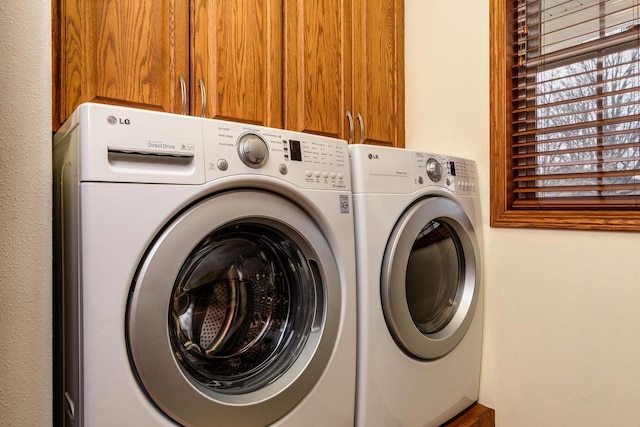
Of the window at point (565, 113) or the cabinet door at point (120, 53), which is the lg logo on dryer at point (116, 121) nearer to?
the cabinet door at point (120, 53)

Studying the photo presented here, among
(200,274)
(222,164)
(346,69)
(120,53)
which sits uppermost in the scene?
(346,69)

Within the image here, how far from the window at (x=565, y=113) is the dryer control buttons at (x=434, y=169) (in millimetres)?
300

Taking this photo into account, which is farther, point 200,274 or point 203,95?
point 203,95

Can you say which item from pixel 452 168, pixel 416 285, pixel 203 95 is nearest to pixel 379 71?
pixel 452 168

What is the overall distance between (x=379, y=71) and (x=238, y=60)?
0.66 m

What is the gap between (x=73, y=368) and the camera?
76 centimetres

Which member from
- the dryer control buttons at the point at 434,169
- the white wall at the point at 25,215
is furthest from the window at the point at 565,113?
the white wall at the point at 25,215

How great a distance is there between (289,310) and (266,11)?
97cm

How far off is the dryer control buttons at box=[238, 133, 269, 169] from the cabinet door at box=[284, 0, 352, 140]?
52cm

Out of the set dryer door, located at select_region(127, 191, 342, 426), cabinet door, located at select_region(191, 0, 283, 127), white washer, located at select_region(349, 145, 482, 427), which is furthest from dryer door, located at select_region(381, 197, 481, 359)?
cabinet door, located at select_region(191, 0, 283, 127)

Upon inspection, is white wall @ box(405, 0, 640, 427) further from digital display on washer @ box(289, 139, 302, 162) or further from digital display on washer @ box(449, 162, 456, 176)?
digital display on washer @ box(289, 139, 302, 162)

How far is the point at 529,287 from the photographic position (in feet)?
4.68

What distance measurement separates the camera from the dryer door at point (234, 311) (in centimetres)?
75

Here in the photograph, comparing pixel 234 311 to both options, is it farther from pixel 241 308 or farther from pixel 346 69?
pixel 346 69
